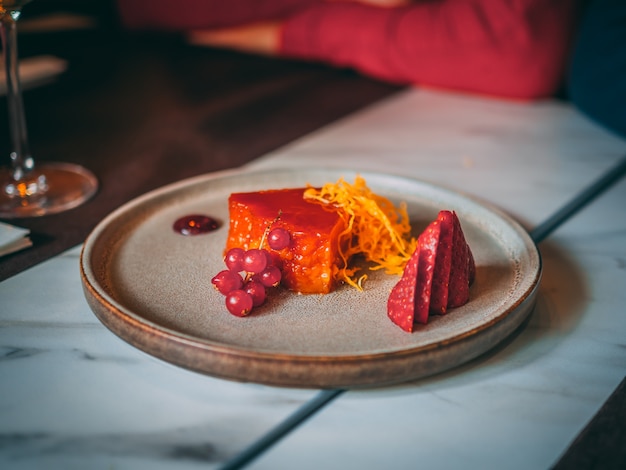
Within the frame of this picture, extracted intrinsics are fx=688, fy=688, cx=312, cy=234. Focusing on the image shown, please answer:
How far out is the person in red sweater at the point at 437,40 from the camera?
6.77 feet

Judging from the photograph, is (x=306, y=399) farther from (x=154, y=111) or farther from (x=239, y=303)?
(x=154, y=111)

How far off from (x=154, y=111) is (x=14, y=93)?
2.05 feet

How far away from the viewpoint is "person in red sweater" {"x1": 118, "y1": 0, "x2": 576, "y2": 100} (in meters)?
2.06

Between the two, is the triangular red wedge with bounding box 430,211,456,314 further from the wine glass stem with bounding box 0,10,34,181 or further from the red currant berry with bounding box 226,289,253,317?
the wine glass stem with bounding box 0,10,34,181

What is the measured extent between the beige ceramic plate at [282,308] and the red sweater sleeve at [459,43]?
89 centimetres

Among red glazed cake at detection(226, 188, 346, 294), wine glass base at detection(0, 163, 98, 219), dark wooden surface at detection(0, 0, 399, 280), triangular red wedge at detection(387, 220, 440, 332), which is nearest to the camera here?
triangular red wedge at detection(387, 220, 440, 332)

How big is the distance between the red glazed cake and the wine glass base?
47cm

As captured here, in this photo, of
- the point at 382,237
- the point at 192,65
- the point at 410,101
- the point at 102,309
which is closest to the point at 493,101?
the point at 410,101

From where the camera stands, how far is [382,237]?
1136 millimetres

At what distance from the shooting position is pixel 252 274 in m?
1.04

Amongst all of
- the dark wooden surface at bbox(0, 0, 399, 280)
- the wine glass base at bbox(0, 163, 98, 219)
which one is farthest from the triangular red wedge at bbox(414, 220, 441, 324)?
the wine glass base at bbox(0, 163, 98, 219)

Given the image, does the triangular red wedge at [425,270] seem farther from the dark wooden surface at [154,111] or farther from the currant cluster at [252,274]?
the dark wooden surface at [154,111]

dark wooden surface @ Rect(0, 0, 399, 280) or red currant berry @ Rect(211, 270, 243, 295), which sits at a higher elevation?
red currant berry @ Rect(211, 270, 243, 295)

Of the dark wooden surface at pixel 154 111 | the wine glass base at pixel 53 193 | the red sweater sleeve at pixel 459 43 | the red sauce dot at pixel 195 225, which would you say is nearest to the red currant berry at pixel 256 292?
the red sauce dot at pixel 195 225
